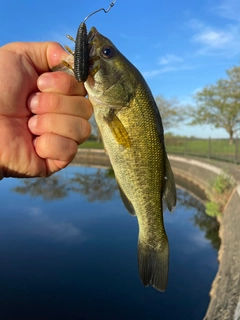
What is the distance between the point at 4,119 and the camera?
229 cm

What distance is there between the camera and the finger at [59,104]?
2213 mm

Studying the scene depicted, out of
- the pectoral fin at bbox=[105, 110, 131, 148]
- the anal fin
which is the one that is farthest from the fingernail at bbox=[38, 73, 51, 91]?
the anal fin

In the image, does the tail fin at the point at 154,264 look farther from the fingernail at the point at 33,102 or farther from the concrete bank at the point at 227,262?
the concrete bank at the point at 227,262

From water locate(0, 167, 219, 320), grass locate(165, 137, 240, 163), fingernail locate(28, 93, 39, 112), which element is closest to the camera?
fingernail locate(28, 93, 39, 112)

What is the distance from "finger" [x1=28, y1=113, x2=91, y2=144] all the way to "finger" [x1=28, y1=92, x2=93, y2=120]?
0.12ft

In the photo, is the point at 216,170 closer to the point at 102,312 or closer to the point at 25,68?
the point at 102,312

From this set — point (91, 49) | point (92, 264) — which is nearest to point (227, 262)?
point (92, 264)

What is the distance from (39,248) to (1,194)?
11678 mm

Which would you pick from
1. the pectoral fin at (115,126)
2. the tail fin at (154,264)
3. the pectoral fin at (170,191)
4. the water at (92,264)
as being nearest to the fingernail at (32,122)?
the pectoral fin at (115,126)

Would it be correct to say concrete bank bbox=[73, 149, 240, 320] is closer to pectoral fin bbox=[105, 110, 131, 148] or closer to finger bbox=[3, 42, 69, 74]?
pectoral fin bbox=[105, 110, 131, 148]

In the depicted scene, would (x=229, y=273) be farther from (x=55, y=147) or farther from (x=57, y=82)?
(x=57, y=82)

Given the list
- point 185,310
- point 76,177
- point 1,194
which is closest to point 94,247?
point 185,310

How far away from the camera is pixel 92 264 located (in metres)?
10.9

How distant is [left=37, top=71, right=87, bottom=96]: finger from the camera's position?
7.14 ft
